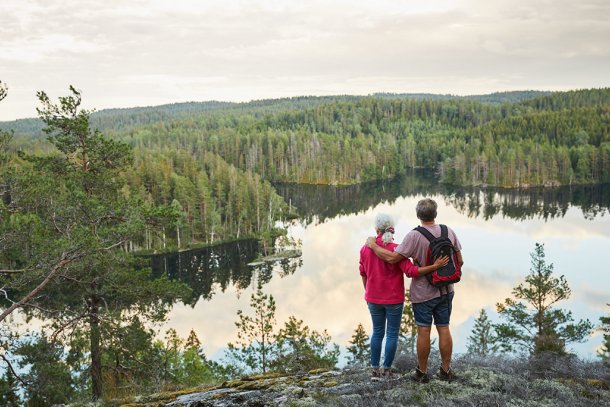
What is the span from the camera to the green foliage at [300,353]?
12.0 metres

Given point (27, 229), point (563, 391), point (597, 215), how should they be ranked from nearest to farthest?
1. point (563, 391)
2. point (27, 229)
3. point (597, 215)

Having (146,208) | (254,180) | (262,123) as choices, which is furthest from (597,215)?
(262,123)

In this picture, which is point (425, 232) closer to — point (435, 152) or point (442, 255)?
point (442, 255)

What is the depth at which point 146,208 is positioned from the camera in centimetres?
1410

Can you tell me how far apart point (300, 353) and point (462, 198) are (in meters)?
88.1

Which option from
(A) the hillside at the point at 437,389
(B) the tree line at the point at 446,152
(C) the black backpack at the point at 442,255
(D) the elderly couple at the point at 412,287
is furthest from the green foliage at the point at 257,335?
(B) the tree line at the point at 446,152

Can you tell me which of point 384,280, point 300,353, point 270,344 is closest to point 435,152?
point 270,344

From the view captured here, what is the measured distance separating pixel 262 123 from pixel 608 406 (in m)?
196

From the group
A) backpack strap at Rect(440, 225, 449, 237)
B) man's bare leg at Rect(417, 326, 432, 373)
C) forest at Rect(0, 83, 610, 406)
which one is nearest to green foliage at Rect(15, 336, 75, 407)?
forest at Rect(0, 83, 610, 406)

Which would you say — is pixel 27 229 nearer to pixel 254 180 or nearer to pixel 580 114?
pixel 254 180

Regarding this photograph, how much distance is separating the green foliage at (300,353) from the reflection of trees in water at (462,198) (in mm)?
55516

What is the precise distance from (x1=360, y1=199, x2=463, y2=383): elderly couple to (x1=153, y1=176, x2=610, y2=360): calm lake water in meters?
16.5

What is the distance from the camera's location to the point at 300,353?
17609 millimetres

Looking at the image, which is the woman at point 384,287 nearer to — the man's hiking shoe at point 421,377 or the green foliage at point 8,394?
the man's hiking shoe at point 421,377
